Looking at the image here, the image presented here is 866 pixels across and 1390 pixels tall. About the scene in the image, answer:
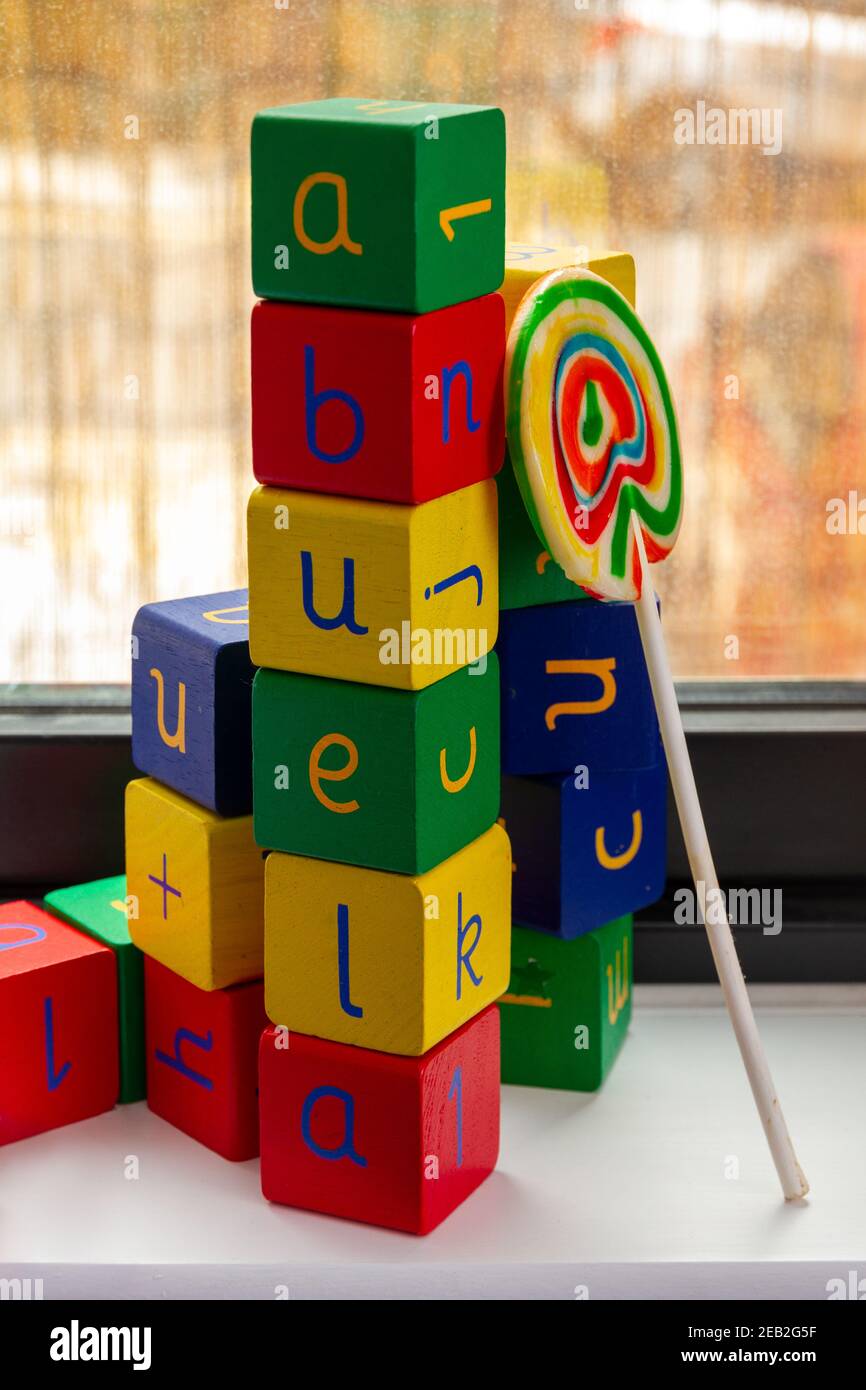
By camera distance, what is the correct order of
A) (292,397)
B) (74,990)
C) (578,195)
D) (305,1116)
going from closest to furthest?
1. (292,397)
2. (305,1116)
3. (74,990)
4. (578,195)

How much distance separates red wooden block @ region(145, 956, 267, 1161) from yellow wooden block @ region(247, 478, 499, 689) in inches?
9.1

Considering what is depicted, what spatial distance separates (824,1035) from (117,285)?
0.67 meters

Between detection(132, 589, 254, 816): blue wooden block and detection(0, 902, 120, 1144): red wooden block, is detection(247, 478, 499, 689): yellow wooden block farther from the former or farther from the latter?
detection(0, 902, 120, 1144): red wooden block

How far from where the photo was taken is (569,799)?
1081 millimetres

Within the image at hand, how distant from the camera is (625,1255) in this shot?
3.10 ft

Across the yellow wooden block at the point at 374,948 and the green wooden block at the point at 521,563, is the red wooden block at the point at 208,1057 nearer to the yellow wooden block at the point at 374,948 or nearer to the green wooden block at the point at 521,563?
the yellow wooden block at the point at 374,948

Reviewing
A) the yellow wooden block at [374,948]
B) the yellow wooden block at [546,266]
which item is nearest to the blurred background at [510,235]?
the yellow wooden block at [546,266]

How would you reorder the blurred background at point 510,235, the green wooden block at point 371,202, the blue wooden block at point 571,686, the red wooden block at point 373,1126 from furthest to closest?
the blurred background at point 510,235
the blue wooden block at point 571,686
the red wooden block at point 373,1126
the green wooden block at point 371,202

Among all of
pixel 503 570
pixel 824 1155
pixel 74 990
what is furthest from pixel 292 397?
pixel 824 1155

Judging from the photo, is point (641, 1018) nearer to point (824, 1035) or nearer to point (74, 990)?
point (824, 1035)

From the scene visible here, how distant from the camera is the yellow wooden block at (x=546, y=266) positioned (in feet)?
3.19

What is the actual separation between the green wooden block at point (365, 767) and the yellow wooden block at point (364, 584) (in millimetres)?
12

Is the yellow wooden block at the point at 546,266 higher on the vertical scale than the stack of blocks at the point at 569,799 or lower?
higher

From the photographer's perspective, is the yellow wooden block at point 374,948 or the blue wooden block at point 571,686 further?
the blue wooden block at point 571,686
